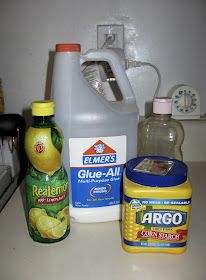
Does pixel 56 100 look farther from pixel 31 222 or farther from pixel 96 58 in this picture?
pixel 31 222

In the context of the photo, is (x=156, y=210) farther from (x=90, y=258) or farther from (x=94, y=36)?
(x=94, y=36)

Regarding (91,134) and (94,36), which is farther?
(94,36)

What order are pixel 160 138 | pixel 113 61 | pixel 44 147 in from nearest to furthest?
pixel 44 147
pixel 113 61
pixel 160 138

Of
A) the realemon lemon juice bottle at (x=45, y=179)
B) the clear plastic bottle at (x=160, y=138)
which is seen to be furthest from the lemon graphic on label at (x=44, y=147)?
the clear plastic bottle at (x=160, y=138)

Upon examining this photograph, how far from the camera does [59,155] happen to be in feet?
1.50

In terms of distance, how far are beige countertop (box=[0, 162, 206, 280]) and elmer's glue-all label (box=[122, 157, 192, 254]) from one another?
0.07ft

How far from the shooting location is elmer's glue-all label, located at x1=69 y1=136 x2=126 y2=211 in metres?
0.52

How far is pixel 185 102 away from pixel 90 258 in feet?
1.74

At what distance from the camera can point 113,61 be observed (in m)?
0.54

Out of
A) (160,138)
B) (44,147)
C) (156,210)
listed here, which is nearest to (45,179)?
(44,147)

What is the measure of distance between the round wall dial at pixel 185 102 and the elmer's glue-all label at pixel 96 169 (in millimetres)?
336

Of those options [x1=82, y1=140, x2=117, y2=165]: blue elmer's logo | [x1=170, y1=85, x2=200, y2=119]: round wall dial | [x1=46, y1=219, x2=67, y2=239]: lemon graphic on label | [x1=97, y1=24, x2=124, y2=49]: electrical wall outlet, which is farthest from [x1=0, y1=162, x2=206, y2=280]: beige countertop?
[x1=97, y1=24, x2=124, y2=49]: electrical wall outlet

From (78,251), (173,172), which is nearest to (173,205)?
(173,172)

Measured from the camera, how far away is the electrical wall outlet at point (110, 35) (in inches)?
30.6
